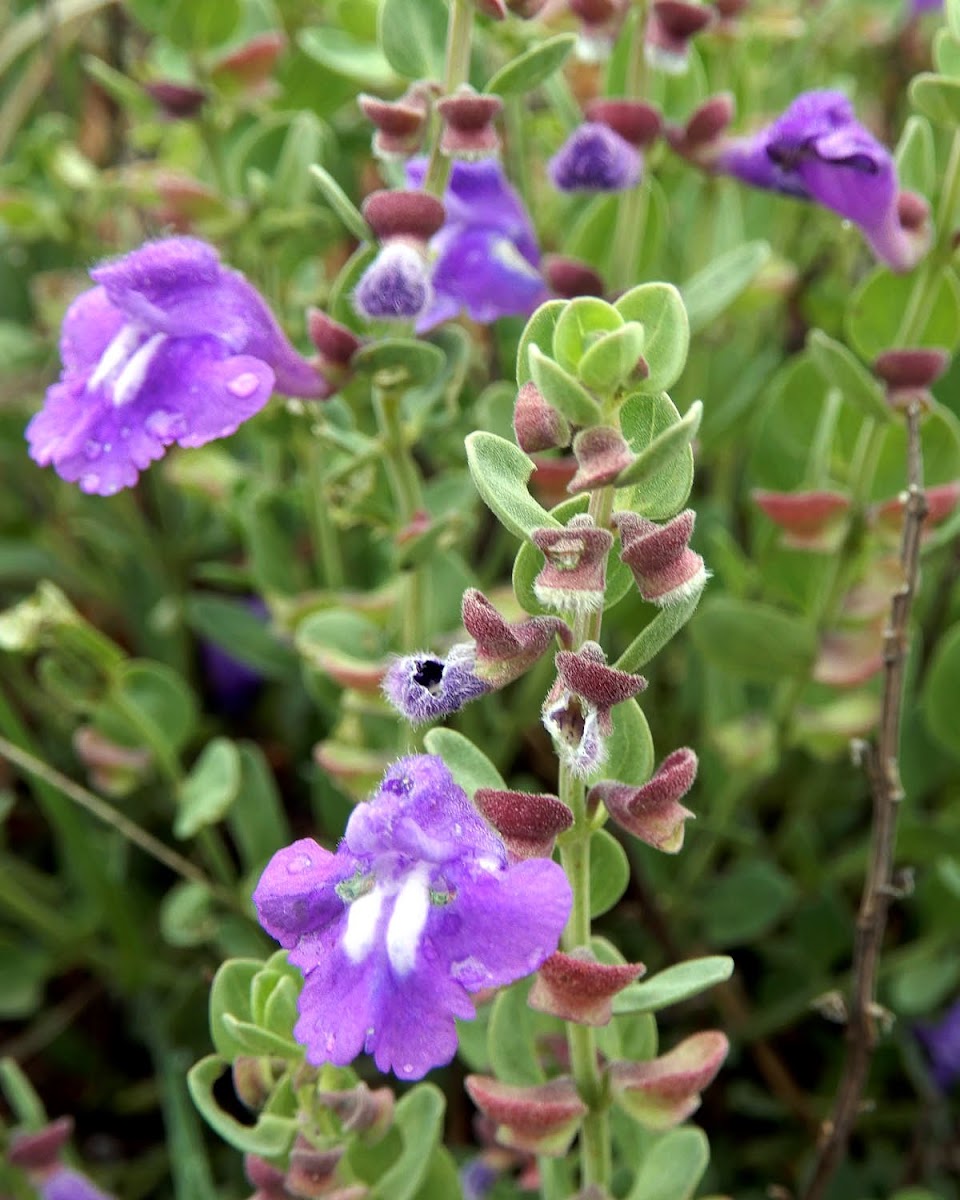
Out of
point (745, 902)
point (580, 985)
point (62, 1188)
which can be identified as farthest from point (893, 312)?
point (62, 1188)

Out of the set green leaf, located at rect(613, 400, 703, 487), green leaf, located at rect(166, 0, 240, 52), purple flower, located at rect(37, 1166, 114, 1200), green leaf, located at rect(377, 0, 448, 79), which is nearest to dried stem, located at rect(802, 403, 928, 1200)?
green leaf, located at rect(613, 400, 703, 487)

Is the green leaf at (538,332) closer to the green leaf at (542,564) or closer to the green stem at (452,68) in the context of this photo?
the green leaf at (542,564)

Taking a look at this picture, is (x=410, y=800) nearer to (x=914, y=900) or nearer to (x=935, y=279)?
(x=935, y=279)

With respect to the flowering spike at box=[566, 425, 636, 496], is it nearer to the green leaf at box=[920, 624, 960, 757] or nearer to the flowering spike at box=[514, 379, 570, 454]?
the flowering spike at box=[514, 379, 570, 454]

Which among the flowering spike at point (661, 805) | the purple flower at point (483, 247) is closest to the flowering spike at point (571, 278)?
the purple flower at point (483, 247)

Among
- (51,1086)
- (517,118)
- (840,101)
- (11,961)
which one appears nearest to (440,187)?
(840,101)
